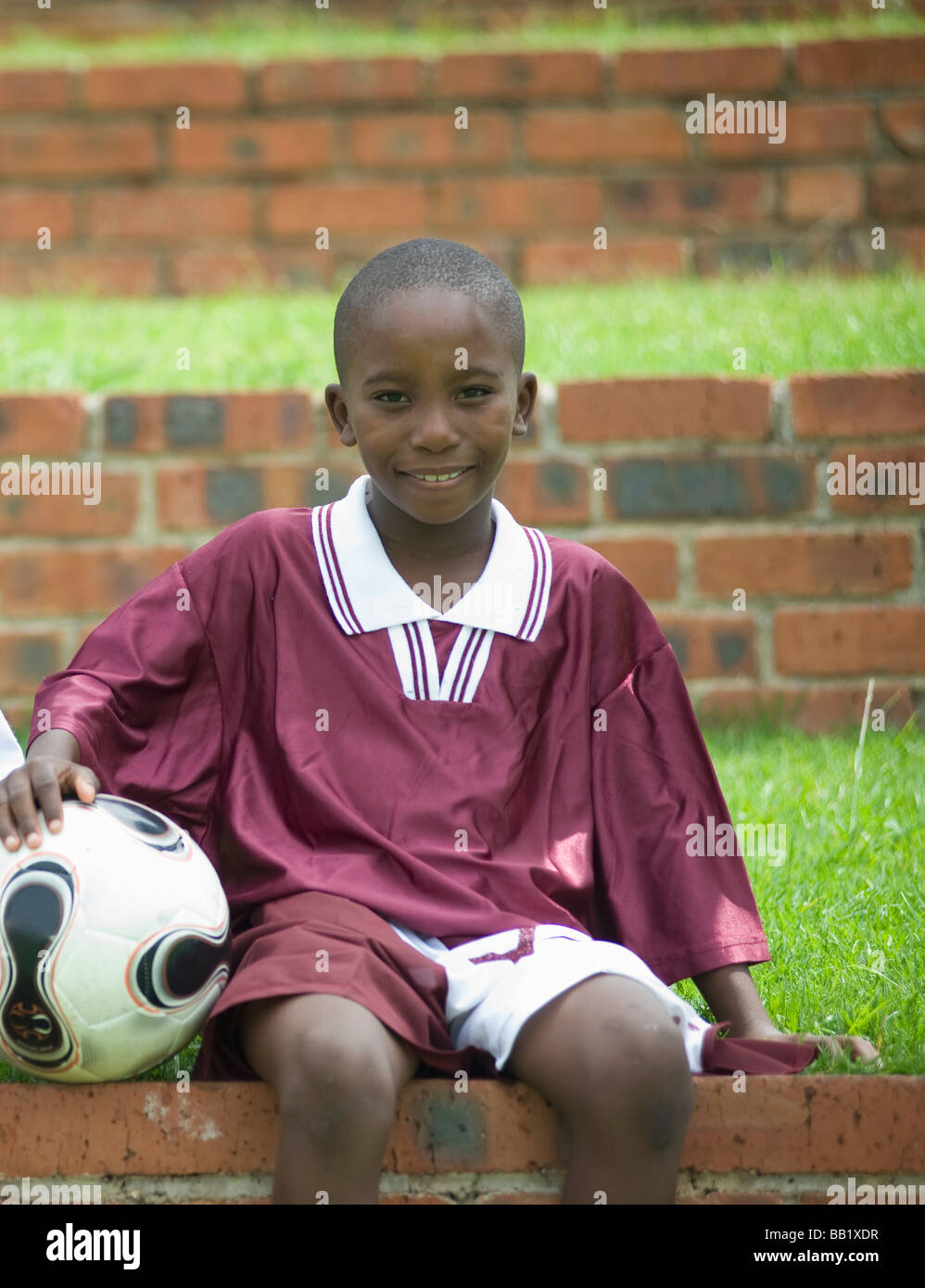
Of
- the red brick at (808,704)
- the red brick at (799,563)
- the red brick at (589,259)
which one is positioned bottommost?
the red brick at (808,704)

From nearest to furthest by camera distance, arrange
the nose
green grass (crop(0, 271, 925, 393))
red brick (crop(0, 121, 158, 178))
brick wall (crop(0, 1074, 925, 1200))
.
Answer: brick wall (crop(0, 1074, 925, 1200)) < the nose < green grass (crop(0, 271, 925, 393)) < red brick (crop(0, 121, 158, 178))

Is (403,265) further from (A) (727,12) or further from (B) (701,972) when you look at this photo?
(A) (727,12)

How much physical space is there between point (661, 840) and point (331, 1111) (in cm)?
85

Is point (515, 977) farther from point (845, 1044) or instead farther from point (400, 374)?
point (400, 374)

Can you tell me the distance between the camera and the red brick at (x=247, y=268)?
6.29 metres

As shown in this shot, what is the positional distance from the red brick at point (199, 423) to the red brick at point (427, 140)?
1972 millimetres

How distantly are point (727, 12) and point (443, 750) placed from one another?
17.1 feet

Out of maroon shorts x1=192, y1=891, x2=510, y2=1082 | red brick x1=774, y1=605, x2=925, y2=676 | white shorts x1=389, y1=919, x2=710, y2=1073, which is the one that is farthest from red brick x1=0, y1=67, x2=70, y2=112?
white shorts x1=389, y1=919, x2=710, y2=1073

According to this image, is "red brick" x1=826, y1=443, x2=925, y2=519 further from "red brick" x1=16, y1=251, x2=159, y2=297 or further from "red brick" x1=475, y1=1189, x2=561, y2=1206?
"red brick" x1=16, y1=251, x2=159, y2=297

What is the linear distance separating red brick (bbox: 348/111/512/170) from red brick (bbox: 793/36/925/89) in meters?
1.11

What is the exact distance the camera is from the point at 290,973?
2371mm

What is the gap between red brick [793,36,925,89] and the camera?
6012 millimetres

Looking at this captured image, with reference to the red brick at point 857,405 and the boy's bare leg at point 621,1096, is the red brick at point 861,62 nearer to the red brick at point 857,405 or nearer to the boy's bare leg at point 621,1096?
the red brick at point 857,405

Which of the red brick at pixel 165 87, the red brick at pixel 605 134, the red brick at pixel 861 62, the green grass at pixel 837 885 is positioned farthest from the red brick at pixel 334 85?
the green grass at pixel 837 885
